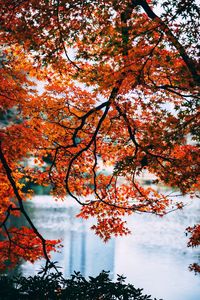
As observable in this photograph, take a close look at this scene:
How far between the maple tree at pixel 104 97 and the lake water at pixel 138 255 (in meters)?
16.8

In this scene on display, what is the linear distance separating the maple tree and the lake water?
661 inches

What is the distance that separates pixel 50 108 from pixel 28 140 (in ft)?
3.89

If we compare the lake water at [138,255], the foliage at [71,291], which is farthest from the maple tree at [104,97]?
the lake water at [138,255]

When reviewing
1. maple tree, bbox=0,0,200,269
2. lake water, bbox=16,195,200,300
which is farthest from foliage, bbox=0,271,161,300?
lake water, bbox=16,195,200,300

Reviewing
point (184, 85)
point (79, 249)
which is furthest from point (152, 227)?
point (184, 85)

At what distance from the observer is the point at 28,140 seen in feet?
38.7

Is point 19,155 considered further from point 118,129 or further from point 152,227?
point 152,227

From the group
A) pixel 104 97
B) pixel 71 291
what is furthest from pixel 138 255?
pixel 71 291

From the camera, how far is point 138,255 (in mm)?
36781

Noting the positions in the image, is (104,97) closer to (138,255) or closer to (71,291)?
(71,291)

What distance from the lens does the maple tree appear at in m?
7.86

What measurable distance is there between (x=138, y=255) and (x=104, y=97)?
2758 cm

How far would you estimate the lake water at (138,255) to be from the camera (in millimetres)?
28828

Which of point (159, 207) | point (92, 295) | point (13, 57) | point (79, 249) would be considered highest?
point (79, 249)
